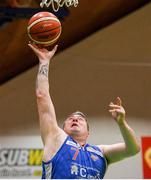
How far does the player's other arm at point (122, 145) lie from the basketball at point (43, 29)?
66cm

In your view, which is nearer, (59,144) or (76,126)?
(59,144)

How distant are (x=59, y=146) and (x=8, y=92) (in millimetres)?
5232

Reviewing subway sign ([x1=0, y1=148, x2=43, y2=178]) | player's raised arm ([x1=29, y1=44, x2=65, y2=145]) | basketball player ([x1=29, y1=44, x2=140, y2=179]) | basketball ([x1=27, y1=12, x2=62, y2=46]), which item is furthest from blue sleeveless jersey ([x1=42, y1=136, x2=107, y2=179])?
subway sign ([x1=0, y1=148, x2=43, y2=178])

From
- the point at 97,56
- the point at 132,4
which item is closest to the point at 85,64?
the point at 97,56

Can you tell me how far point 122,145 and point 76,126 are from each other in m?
0.33

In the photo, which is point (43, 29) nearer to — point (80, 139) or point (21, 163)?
point (80, 139)

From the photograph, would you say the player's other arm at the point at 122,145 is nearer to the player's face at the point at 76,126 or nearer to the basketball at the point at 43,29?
the player's face at the point at 76,126

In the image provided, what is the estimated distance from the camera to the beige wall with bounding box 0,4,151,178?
7.84 m

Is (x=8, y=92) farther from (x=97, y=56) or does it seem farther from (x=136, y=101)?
(x=136, y=101)

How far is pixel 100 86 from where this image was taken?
807cm

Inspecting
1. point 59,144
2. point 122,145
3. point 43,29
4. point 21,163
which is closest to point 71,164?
point 59,144

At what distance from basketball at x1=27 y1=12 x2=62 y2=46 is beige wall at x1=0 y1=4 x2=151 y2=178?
15.3 feet

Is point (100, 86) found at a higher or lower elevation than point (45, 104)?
higher

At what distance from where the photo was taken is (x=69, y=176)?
275 centimetres
